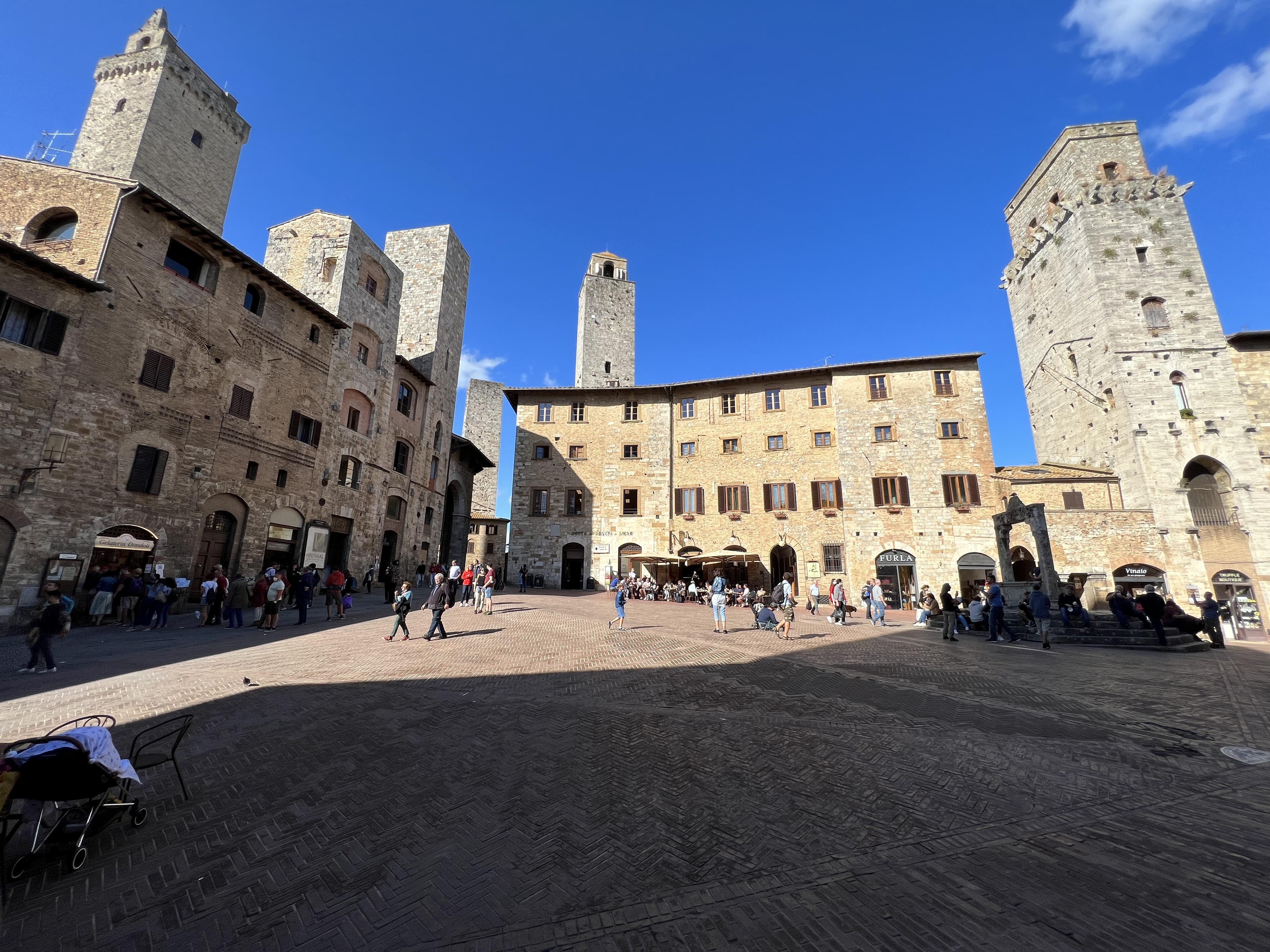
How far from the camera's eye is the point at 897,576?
2552cm

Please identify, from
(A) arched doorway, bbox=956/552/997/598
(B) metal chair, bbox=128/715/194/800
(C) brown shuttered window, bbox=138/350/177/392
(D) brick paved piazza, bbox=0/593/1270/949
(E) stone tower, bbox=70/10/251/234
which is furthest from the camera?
(E) stone tower, bbox=70/10/251/234

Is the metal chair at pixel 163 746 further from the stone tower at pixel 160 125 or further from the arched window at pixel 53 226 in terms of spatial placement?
the stone tower at pixel 160 125

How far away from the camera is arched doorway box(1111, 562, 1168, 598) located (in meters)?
23.1

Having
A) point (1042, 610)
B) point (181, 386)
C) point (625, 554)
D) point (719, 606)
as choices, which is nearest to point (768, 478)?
point (625, 554)

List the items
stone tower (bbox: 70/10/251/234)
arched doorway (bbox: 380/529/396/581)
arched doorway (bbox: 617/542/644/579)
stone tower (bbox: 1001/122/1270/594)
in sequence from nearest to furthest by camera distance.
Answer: stone tower (bbox: 1001/122/1270/594) < arched doorway (bbox: 380/529/396/581) < stone tower (bbox: 70/10/251/234) < arched doorway (bbox: 617/542/644/579)

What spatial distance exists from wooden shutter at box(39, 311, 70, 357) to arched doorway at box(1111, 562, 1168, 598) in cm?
3898

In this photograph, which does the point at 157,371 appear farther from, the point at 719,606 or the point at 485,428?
the point at 485,428

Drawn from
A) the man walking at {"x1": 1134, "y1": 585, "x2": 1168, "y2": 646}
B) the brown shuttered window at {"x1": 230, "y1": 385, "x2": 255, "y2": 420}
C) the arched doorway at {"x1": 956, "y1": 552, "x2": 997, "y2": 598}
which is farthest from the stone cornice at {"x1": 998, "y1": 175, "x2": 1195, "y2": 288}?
the brown shuttered window at {"x1": 230, "y1": 385, "x2": 255, "y2": 420}

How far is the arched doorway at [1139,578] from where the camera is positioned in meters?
23.1

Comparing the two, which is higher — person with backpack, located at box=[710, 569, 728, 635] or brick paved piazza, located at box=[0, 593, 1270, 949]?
person with backpack, located at box=[710, 569, 728, 635]

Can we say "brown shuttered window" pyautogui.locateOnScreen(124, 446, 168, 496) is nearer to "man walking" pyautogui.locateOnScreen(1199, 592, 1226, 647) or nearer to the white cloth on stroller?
the white cloth on stroller

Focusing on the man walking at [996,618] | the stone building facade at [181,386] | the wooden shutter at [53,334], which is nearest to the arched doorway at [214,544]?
the stone building facade at [181,386]

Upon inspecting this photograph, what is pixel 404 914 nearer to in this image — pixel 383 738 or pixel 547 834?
pixel 547 834

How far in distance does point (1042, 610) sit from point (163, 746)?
1837cm
